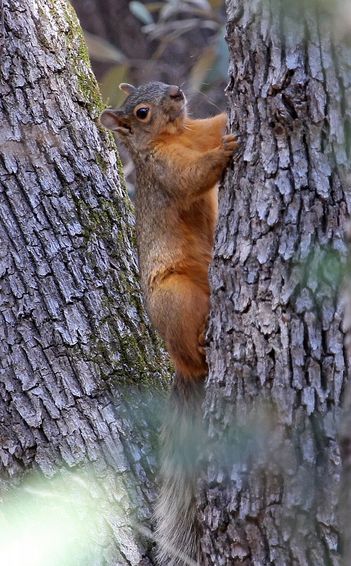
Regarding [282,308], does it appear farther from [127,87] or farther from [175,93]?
[127,87]

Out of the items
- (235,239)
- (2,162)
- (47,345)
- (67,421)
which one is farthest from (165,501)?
(2,162)

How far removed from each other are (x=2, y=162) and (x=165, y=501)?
4.54 feet

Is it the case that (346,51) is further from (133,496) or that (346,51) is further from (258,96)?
(133,496)

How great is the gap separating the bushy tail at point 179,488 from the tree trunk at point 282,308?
1.27ft

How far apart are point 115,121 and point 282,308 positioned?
162 cm

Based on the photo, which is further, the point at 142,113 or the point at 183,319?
the point at 142,113

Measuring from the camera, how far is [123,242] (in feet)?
13.0

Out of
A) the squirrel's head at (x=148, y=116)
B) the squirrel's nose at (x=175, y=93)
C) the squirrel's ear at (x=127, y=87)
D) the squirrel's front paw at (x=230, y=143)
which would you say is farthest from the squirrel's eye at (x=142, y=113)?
the squirrel's front paw at (x=230, y=143)

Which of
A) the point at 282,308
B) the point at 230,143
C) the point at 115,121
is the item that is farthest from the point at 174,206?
the point at 282,308

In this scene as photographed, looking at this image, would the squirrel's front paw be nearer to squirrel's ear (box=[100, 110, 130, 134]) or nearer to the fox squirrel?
the fox squirrel

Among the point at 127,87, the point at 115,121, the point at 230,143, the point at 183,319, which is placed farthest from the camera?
the point at 127,87

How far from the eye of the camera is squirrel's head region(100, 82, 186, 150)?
4090mm

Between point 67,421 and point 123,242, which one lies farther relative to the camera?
point 123,242

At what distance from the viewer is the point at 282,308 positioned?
2.72m
